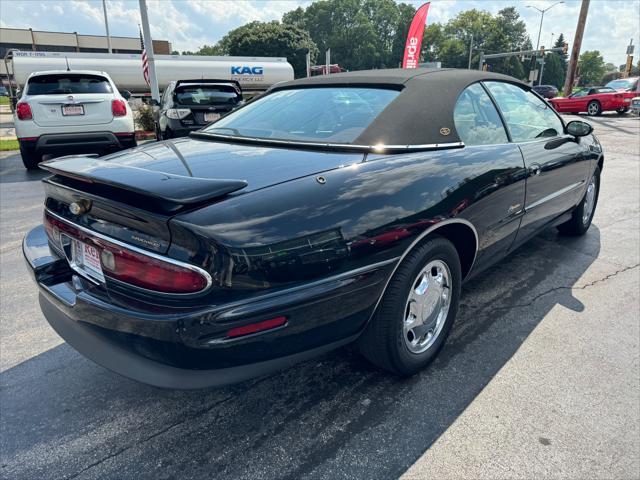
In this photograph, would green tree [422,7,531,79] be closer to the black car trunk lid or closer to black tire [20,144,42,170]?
black tire [20,144,42,170]

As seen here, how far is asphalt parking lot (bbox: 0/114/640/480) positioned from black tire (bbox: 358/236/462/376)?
0.49 feet

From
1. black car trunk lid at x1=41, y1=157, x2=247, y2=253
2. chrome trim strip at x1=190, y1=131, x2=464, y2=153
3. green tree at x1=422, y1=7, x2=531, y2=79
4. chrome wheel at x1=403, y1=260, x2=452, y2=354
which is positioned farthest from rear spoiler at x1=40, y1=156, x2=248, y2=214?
green tree at x1=422, y1=7, x2=531, y2=79

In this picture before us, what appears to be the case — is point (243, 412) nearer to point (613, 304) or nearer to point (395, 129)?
point (395, 129)

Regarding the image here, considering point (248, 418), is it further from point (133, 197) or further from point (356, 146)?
point (356, 146)

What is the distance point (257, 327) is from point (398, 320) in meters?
0.73

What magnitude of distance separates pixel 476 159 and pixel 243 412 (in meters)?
1.77

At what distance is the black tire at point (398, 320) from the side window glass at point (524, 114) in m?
1.28

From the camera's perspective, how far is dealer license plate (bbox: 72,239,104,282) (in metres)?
1.80

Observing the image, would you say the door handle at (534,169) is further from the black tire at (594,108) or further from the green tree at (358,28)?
the green tree at (358,28)

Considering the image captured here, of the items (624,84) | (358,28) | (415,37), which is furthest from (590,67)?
(415,37)

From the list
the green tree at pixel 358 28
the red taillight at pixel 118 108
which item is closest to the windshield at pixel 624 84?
the red taillight at pixel 118 108

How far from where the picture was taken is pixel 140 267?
161cm

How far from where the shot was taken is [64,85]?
7766 millimetres

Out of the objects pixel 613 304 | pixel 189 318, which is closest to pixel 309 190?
pixel 189 318
